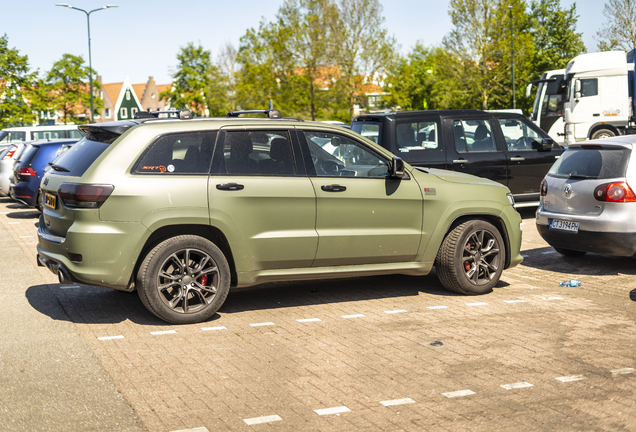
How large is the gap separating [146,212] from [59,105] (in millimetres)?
42881

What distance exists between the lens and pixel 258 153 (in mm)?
6285

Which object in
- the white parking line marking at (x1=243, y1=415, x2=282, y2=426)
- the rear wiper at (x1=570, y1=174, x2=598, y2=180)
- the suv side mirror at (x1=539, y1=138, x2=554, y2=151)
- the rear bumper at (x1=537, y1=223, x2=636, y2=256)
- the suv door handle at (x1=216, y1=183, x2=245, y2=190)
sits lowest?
the white parking line marking at (x1=243, y1=415, x2=282, y2=426)

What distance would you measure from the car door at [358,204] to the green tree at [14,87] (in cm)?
3601

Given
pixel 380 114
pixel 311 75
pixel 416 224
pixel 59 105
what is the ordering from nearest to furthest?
pixel 416 224 → pixel 380 114 → pixel 311 75 → pixel 59 105

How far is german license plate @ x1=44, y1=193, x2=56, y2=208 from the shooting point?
6.01 m

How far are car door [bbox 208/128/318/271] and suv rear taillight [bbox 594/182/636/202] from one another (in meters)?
3.73

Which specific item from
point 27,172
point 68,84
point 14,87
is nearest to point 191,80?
point 68,84

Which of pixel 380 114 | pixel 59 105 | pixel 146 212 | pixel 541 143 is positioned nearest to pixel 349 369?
pixel 146 212

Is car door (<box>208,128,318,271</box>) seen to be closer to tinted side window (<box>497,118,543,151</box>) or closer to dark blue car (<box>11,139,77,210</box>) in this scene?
tinted side window (<box>497,118,543,151</box>)

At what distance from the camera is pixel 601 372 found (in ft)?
15.5

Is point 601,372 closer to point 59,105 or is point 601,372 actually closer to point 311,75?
point 311,75

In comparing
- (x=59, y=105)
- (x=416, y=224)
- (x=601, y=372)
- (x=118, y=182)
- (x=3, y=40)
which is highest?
(x=3, y=40)

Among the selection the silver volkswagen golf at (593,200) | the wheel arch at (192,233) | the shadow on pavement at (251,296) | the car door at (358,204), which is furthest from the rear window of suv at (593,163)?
the wheel arch at (192,233)

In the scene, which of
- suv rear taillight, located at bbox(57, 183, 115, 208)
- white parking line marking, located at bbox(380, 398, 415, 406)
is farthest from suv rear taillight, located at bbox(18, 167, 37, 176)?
white parking line marking, located at bbox(380, 398, 415, 406)
